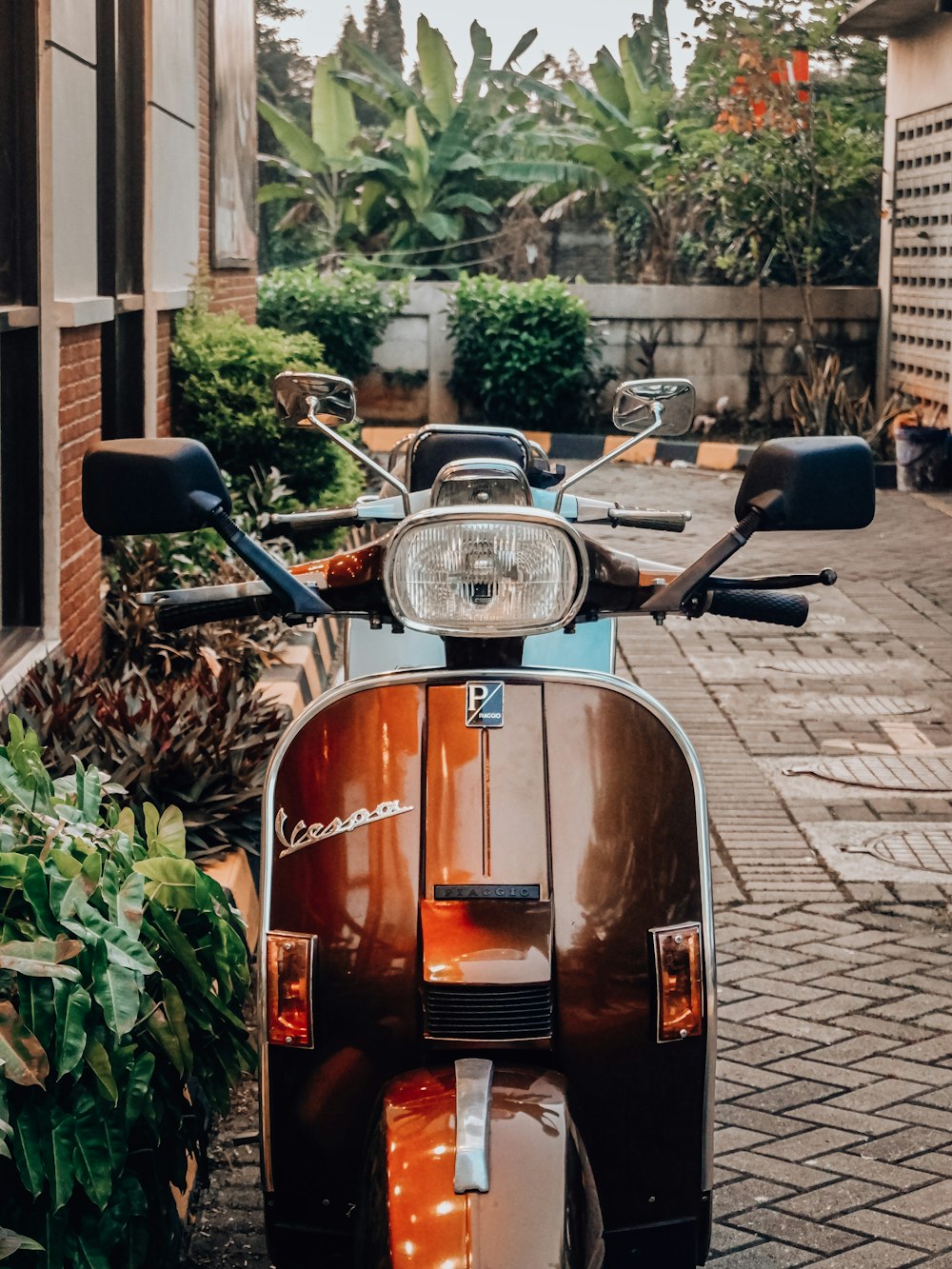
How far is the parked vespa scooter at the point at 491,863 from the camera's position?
257cm

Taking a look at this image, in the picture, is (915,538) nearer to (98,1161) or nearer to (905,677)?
(905,677)

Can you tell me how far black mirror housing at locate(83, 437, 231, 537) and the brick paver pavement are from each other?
159 cm

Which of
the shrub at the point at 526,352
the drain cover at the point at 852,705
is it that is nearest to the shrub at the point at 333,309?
the shrub at the point at 526,352

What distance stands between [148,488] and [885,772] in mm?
4760

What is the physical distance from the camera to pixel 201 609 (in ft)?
9.65

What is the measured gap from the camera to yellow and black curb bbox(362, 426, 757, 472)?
675 inches

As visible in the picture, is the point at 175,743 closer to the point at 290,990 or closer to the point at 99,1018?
the point at 99,1018

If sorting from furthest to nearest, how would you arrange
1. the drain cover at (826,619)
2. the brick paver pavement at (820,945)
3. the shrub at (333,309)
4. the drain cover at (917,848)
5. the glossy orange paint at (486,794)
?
1. the shrub at (333,309)
2. the drain cover at (826,619)
3. the drain cover at (917,848)
4. the brick paver pavement at (820,945)
5. the glossy orange paint at (486,794)

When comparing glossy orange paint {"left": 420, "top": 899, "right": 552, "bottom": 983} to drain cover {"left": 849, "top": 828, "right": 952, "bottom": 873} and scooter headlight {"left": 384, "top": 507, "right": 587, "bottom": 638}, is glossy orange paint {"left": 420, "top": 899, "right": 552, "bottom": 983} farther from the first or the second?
drain cover {"left": 849, "top": 828, "right": 952, "bottom": 873}

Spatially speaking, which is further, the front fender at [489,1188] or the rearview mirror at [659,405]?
the rearview mirror at [659,405]

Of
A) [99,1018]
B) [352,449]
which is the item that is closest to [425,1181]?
[99,1018]

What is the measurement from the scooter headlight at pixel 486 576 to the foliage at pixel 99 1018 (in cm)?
74

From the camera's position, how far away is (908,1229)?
355 cm

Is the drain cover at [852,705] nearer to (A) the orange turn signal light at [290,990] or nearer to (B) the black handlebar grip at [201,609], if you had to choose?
(B) the black handlebar grip at [201,609]
